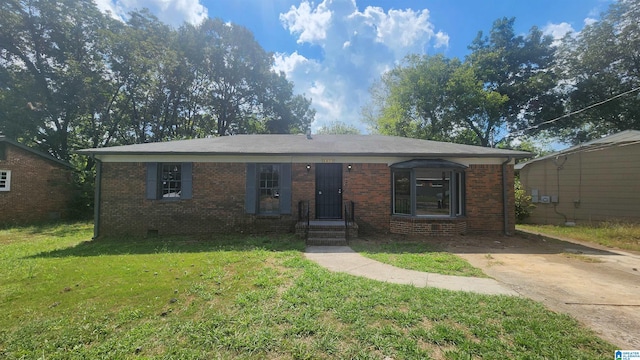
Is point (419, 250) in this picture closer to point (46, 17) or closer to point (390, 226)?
point (390, 226)

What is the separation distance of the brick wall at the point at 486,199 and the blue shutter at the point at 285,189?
6.36 metres

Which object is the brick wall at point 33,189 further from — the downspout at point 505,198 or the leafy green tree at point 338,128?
the leafy green tree at point 338,128

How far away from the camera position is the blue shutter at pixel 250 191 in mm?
8633

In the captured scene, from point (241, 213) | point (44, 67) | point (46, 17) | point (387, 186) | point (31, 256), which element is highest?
point (46, 17)

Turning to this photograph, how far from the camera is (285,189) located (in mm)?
8727

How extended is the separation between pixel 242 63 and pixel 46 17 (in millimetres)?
13131

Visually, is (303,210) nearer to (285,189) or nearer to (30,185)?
(285,189)

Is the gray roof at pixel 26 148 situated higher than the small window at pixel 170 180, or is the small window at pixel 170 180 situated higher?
the gray roof at pixel 26 148

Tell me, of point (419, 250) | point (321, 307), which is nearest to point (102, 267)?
point (321, 307)

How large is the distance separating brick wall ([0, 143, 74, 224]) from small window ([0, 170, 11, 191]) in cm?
10

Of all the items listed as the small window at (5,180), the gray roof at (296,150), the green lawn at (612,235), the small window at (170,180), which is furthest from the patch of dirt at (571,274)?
the small window at (5,180)

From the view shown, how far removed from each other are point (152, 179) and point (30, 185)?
31.1 feet

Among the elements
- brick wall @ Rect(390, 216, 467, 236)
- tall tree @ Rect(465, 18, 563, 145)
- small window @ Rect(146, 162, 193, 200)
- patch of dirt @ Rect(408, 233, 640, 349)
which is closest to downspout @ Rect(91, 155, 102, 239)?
small window @ Rect(146, 162, 193, 200)

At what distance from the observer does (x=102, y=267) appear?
197 inches
